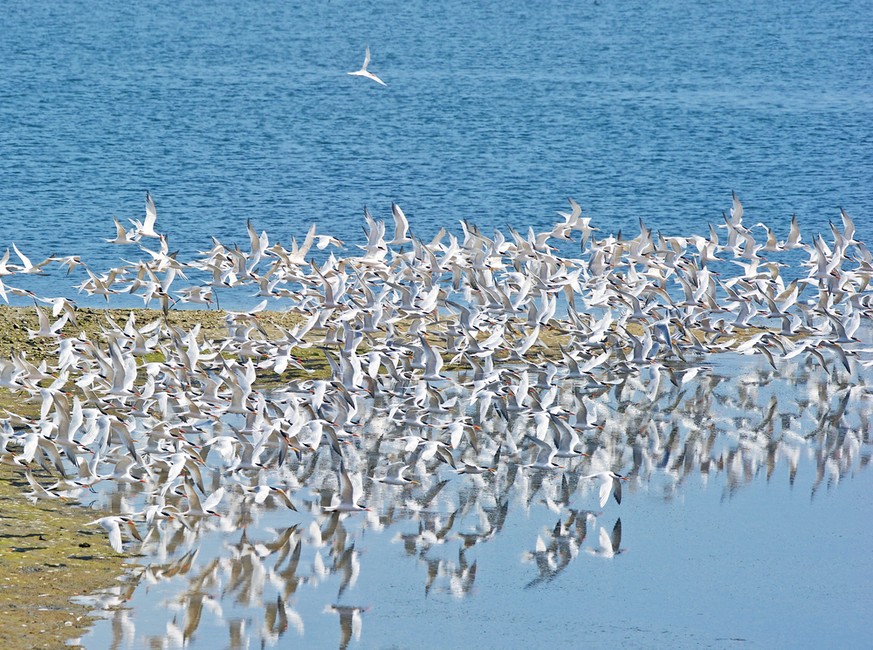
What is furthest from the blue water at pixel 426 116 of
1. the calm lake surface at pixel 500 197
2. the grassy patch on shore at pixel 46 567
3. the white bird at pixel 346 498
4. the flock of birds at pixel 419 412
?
the white bird at pixel 346 498

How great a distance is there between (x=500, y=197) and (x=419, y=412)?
31.1 meters

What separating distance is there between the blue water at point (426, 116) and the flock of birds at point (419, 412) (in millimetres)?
16454

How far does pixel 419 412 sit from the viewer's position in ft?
73.9

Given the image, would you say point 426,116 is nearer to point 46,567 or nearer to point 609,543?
point 609,543

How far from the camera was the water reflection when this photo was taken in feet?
54.4

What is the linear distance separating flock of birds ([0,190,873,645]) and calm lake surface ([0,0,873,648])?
13 centimetres

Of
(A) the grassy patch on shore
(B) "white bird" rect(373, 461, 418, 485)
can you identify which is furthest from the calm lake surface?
(A) the grassy patch on shore

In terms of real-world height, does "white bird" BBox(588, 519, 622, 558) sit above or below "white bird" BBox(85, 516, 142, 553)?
above

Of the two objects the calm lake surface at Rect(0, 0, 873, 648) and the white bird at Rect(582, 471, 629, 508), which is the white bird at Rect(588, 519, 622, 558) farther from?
the white bird at Rect(582, 471, 629, 508)

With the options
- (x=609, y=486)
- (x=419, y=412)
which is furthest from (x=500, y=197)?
(x=609, y=486)

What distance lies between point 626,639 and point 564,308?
1896 cm

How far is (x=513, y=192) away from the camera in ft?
176

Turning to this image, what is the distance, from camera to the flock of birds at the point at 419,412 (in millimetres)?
18641

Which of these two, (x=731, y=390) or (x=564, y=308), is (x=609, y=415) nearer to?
(x=731, y=390)
